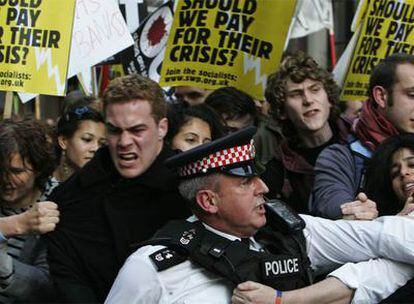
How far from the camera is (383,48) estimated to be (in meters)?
6.38

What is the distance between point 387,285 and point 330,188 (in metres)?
0.99

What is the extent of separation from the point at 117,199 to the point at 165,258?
2.20 feet

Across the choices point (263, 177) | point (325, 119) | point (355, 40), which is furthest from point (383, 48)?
point (263, 177)

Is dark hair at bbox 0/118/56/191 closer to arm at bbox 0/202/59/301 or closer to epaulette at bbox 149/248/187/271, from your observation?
arm at bbox 0/202/59/301

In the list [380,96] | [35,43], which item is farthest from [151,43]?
[380,96]

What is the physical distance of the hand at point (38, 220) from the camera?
160 inches

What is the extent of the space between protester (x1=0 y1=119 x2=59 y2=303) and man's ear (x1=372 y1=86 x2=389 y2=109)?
5.49ft

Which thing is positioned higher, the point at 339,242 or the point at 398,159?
the point at 398,159

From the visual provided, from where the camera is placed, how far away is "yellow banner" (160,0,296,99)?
626 cm

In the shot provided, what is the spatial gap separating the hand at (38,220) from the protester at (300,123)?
57.2 inches

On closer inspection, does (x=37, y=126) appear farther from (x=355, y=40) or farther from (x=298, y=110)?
(x=355, y=40)

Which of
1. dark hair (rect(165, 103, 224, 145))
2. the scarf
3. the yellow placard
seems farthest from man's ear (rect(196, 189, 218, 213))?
the yellow placard

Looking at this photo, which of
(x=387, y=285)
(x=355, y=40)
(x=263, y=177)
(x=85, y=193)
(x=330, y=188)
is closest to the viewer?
(x=387, y=285)

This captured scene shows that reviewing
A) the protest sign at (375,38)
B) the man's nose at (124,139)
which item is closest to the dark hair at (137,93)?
the man's nose at (124,139)
